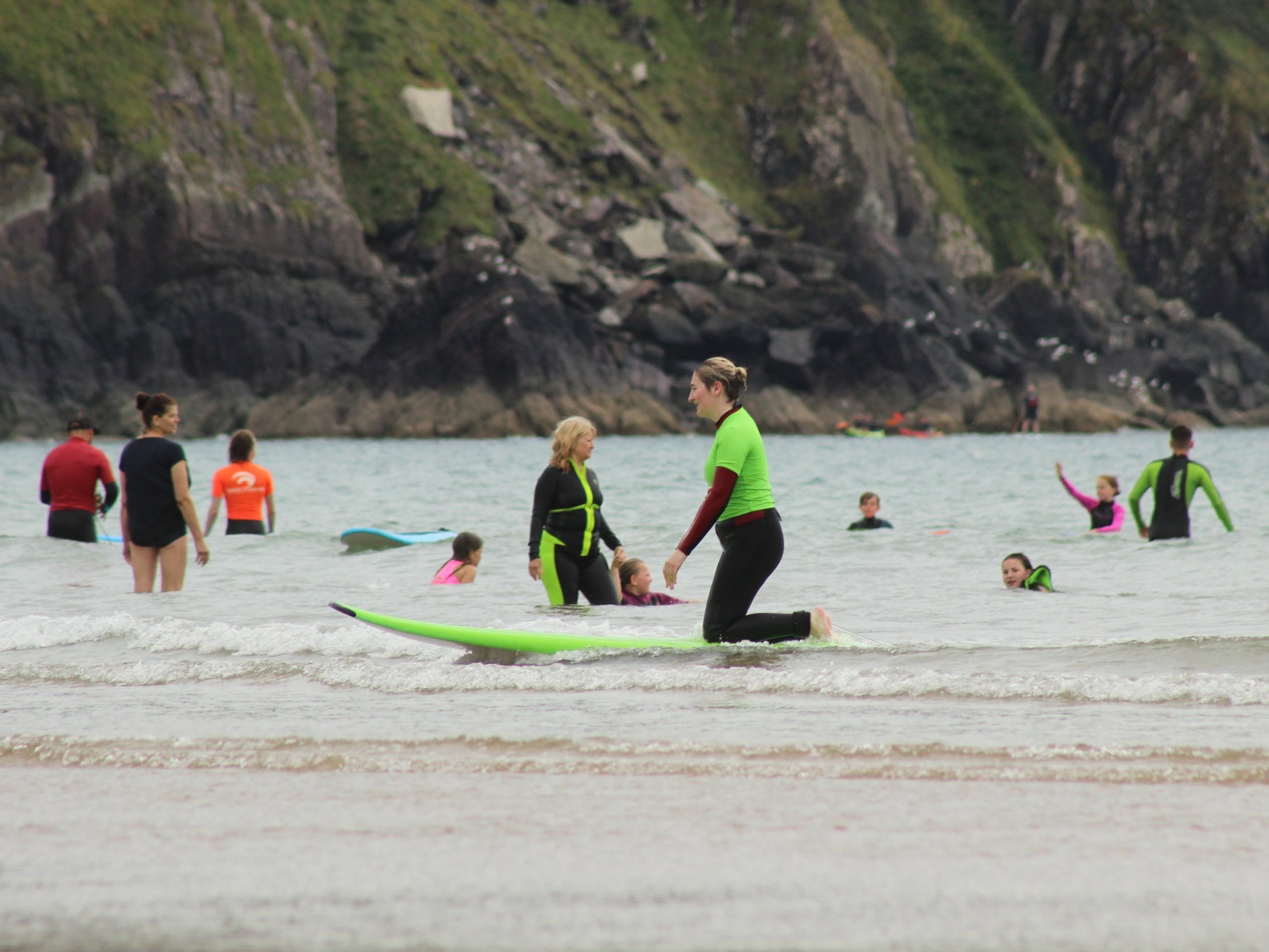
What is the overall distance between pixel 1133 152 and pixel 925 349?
5837 cm

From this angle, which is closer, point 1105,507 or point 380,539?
point 1105,507

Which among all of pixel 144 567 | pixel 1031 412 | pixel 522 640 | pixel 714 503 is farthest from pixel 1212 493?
pixel 1031 412

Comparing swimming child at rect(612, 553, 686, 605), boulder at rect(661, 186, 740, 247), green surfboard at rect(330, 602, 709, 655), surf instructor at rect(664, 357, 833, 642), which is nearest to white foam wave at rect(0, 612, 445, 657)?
green surfboard at rect(330, 602, 709, 655)

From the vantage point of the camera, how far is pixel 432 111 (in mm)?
99000

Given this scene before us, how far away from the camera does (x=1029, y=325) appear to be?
11406cm

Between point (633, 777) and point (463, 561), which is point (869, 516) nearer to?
point (463, 561)

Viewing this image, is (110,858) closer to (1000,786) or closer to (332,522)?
(1000,786)

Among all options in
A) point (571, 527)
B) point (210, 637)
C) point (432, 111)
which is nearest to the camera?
point (210, 637)

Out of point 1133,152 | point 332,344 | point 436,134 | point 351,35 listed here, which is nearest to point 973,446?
point 332,344

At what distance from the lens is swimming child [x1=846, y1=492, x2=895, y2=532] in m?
18.3

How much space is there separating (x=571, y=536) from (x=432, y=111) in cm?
9382

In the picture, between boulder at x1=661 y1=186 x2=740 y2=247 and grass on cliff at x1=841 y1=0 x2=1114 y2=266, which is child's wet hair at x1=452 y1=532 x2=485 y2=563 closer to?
boulder at x1=661 y1=186 x2=740 y2=247

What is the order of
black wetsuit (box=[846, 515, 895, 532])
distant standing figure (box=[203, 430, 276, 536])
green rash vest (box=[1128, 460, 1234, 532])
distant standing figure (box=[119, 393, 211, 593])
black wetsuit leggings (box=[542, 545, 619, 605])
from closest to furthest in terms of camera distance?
distant standing figure (box=[119, 393, 211, 593]), black wetsuit leggings (box=[542, 545, 619, 605]), distant standing figure (box=[203, 430, 276, 536]), green rash vest (box=[1128, 460, 1234, 532]), black wetsuit (box=[846, 515, 895, 532])

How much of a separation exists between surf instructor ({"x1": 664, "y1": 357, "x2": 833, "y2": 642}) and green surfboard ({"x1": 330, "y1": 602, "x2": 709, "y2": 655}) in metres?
0.44
